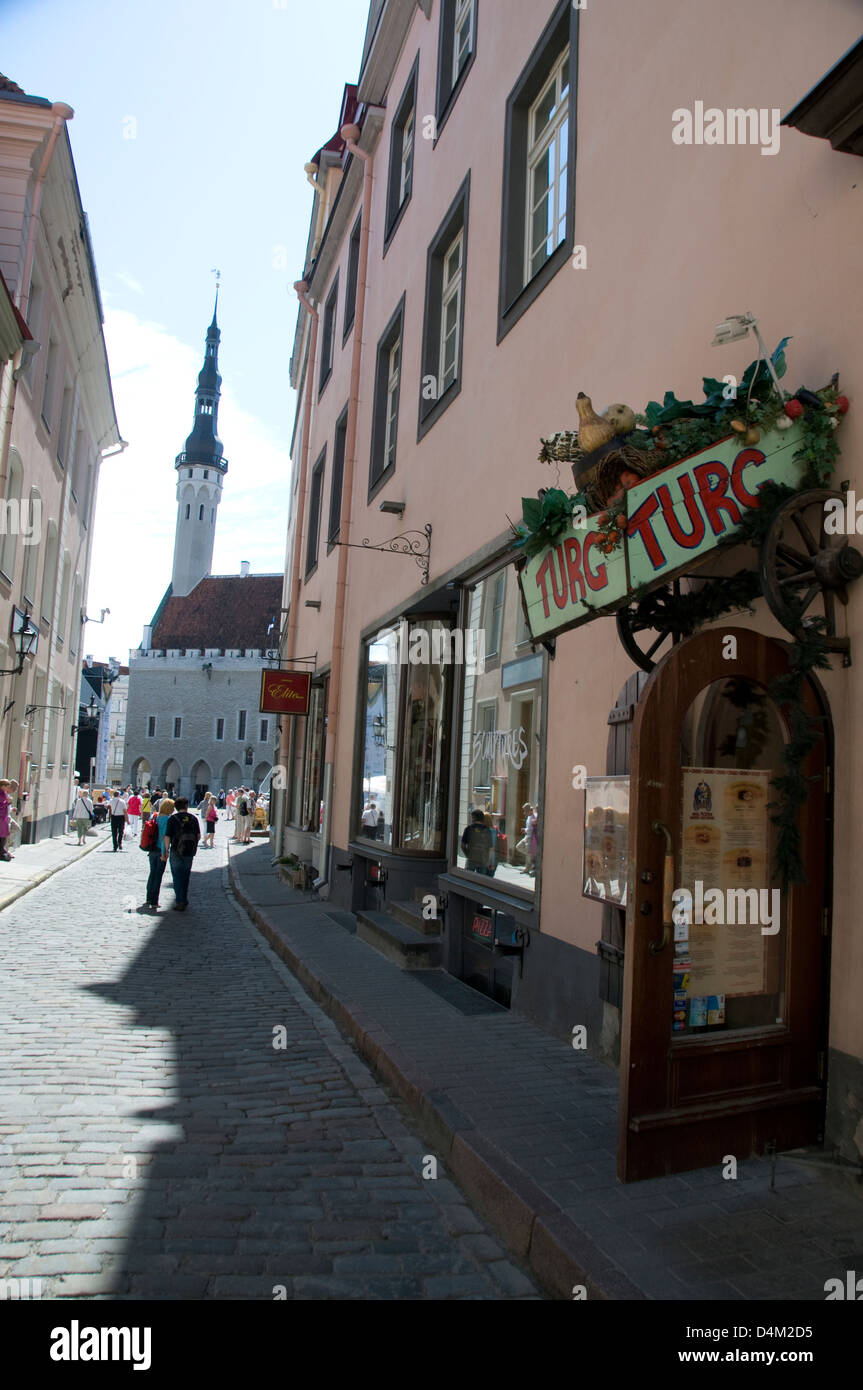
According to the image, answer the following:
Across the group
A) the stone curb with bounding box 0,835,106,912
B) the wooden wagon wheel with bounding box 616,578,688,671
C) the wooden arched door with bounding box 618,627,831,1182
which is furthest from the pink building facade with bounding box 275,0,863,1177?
the stone curb with bounding box 0,835,106,912

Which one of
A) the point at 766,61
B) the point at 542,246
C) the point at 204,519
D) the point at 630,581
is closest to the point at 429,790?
the point at 542,246

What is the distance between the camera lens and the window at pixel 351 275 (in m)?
16.3

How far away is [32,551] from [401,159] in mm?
11837

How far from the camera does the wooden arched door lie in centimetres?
387

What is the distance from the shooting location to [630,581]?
14.7 ft

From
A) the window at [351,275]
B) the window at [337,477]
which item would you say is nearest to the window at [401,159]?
the window at [351,275]

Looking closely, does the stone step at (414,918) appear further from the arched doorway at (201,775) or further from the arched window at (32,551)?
the arched doorway at (201,775)

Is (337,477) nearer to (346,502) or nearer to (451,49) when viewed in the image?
(346,502)

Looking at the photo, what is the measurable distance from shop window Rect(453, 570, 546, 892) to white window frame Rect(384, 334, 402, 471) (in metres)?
4.70

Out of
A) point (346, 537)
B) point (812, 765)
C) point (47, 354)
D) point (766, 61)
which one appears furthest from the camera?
point (47, 354)

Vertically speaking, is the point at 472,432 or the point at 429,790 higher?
the point at 472,432

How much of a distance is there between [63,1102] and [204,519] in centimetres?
7883

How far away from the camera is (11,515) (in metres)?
18.2

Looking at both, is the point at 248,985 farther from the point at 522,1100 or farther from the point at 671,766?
the point at 671,766
